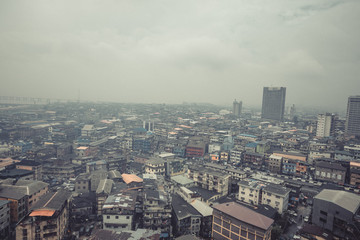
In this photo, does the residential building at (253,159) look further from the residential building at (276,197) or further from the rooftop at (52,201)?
the rooftop at (52,201)

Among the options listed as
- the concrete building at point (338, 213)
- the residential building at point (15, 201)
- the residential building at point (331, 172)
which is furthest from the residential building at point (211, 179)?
the residential building at point (15, 201)

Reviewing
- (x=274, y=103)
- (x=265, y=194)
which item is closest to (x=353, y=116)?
(x=274, y=103)

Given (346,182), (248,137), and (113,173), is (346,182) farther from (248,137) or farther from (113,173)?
(113,173)

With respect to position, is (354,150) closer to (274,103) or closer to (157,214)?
(157,214)

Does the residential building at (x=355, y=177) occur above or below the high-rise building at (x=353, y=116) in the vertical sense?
below

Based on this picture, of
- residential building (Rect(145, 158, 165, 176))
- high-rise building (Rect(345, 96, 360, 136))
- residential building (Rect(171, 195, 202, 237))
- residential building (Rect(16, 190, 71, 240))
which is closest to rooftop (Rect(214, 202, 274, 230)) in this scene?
residential building (Rect(171, 195, 202, 237))

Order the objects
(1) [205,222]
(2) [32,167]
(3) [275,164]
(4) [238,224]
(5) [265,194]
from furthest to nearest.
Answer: (3) [275,164], (2) [32,167], (5) [265,194], (1) [205,222], (4) [238,224]
